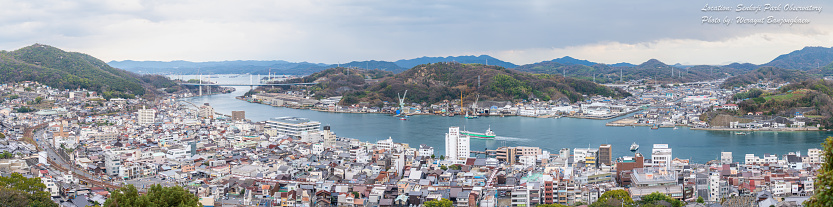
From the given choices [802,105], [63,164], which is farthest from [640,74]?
[63,164]

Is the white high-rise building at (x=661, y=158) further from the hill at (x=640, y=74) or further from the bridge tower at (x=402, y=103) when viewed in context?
the hill at (x=640, y=74)

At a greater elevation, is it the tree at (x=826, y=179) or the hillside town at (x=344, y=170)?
the tree at (x=826, y=179)

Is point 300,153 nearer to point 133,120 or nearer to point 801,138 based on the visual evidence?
point 133,120

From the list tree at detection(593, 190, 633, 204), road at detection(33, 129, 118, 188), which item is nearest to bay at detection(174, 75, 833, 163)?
tree at detection(593, 190, 633, 204)

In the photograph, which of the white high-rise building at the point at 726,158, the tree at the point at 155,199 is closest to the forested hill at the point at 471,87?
the white high-rise building at the point at 726,158

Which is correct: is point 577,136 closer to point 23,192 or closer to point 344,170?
point 344,170

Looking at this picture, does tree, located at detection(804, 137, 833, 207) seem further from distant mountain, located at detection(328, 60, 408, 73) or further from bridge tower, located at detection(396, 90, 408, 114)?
distant mountain, located at detection(328, 60, 408, 73)

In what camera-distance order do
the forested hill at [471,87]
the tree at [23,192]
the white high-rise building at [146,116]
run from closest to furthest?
the tree at [23,192] → the white high-rise building at [146,116] → the forested hill at [471,87]
